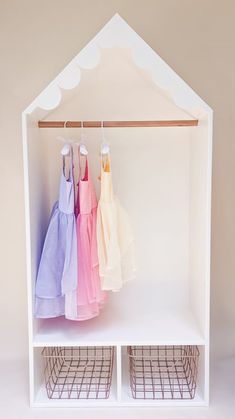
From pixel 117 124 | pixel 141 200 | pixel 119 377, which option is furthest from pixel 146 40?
pixel 119 377

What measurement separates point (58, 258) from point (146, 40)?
1018 millimetres

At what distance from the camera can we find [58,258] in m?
1.57

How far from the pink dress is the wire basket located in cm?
21

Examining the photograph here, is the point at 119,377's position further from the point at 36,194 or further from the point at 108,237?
the point at 36,194

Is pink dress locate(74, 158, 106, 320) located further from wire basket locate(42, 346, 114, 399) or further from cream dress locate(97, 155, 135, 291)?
wire basket locate(42, 346, 114, 399)

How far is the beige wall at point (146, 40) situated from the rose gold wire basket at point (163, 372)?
19.6 inches

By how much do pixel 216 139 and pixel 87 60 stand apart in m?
0.73

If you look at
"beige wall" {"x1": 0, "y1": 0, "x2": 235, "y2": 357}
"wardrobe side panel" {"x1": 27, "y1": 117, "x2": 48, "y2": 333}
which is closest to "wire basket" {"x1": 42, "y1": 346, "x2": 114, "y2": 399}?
"wardrobe side panel" {"x1": 27, "y1": 117, "x2": 48, "y2": 333}

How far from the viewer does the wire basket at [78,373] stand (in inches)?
61.6

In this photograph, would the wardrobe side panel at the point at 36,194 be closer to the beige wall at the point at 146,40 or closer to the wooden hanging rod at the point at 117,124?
the wooden hanging rod at the point at 117,124

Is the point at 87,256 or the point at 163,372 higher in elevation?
the point at 87,256

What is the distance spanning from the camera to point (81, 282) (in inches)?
60.8

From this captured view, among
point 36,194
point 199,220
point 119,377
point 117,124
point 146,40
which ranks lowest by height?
point 119,377

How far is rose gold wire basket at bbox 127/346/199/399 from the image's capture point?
5.11 feet
